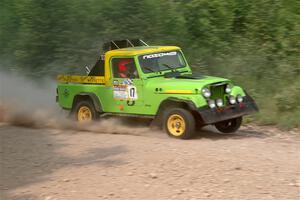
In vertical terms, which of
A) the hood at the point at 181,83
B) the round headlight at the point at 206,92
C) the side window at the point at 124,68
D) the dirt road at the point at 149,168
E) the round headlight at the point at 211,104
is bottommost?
the dirt road at the point at 149,168

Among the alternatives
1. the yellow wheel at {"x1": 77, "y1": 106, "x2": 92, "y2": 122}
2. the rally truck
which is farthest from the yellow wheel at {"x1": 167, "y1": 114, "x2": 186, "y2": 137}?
the yellow wheel at {"x1": 77, "y1": 106, "x2": 92, "y2": 122}

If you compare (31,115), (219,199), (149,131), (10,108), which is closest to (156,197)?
(219,199)

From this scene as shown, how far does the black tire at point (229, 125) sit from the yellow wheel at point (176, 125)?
108 cm

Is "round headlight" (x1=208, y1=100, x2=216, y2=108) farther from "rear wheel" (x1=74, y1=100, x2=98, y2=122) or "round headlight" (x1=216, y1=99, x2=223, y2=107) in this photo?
"rear wheel" (x1=74, y1=100, x2=98, y2=122)

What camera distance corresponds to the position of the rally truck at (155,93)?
31.8ft

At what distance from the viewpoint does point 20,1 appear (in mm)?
16797

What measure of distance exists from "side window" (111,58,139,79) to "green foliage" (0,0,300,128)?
14.3ft

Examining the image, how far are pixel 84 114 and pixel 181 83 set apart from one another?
2.82 m

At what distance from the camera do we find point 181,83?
993cm

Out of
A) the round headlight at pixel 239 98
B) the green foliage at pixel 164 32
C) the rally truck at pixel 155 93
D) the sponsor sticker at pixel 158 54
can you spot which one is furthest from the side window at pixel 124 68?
the green foliage at pixel 164 32

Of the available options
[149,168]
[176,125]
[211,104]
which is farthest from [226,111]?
[149,168]

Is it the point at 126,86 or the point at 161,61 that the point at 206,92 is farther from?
the point at 126,86

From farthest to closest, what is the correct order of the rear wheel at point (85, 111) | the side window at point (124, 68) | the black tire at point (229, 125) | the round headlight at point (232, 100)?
the rear wheel at point (85, 111), the side window at point (124, 68), the black tire at point (229, 125), the round headlight at point (232, 100)

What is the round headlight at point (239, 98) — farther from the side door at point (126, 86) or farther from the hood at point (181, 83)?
the side door at point (126, 86)
